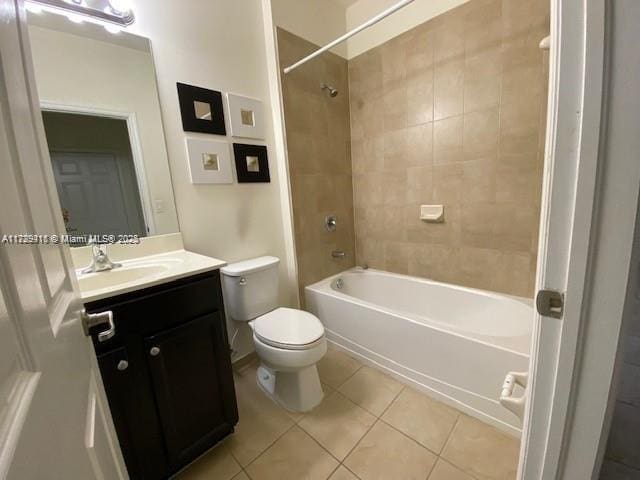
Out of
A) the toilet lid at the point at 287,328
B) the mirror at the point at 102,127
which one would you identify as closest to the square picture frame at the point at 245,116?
the mirror at the point at 102,127

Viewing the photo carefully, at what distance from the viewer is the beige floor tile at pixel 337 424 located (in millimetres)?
1260

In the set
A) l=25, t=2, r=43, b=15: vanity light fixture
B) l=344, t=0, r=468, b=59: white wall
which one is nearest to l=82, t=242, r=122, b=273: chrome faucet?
l=25, t=2, r=43, b=15: vanity light fixture

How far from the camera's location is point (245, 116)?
68.2 inches

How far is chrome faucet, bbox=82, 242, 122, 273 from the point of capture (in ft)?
3.84

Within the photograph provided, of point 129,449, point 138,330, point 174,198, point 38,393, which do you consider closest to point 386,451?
point 129,449

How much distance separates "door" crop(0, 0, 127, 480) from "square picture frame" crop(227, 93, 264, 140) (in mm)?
1237

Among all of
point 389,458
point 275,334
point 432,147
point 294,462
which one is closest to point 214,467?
point 294,462

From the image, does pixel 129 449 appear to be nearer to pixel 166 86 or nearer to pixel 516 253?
pixel 166 86

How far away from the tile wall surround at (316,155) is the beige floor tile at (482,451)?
1289mm

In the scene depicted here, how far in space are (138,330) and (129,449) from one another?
433 mm

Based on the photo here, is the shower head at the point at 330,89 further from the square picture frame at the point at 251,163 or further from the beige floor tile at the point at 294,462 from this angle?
the beige floor tile at the point at 294,462

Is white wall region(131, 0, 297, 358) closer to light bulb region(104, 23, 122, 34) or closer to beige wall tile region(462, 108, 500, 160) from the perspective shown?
light bulb region(104, 23, 122, 34)

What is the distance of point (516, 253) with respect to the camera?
1693 millimetres

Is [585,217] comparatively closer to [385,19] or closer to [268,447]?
[268,447]
